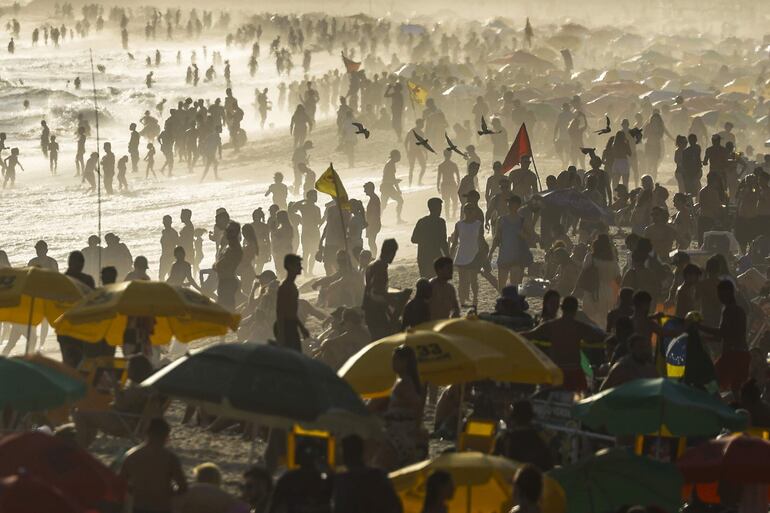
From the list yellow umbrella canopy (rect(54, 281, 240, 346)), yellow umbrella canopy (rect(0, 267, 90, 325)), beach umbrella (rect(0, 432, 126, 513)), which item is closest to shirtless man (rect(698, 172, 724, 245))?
yellow umbrella canopy (rect(54, 281, 240, 346))

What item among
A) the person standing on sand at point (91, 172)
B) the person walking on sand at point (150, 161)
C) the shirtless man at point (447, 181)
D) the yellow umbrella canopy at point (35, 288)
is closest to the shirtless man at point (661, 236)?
the yellow umbrella canopy at point (35, 288)

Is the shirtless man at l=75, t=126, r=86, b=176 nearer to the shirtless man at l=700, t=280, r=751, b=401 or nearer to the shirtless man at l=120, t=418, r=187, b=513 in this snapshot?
the shirtless man at l=700, t=280, r=751, b=401

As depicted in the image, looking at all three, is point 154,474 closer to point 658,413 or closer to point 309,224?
point 658,413

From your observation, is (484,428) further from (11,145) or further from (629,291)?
(11,145)

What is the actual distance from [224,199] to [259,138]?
27.7ft

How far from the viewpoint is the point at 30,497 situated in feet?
29.7

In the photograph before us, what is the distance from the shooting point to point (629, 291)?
52.3ft

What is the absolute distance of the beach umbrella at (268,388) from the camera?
1157 centimetres

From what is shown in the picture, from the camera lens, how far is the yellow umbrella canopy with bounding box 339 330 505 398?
42.6 feet

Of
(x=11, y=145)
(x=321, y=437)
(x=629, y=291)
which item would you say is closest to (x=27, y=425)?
(x=321, y=437)

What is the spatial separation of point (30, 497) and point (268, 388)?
112 inches

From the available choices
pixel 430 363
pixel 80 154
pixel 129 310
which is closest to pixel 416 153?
pixel 80 154

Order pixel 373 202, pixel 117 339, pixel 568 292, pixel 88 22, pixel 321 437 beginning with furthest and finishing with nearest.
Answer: pixel 88 22, pixel 373 202, pixel 568 292, pixel 117 339, pixel 321 437

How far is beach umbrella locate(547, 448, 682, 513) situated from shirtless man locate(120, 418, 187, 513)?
2.10 m
